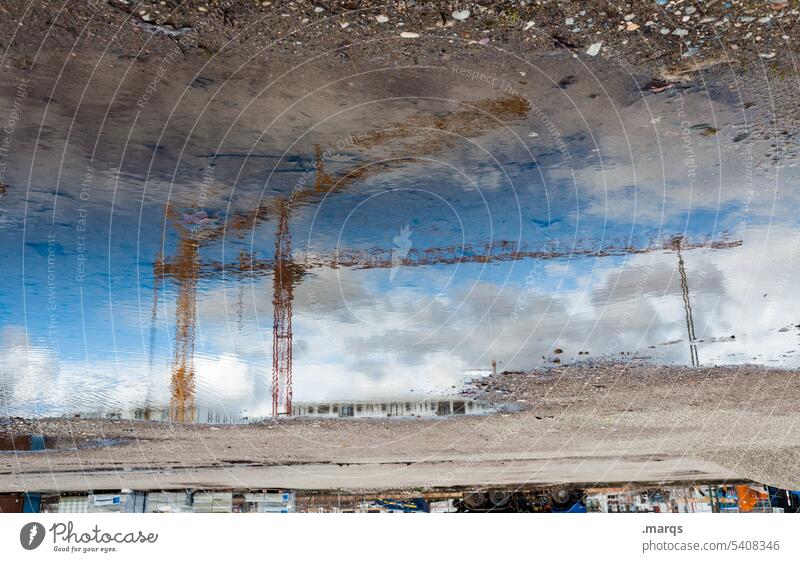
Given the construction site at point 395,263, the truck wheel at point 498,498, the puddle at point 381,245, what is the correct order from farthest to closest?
the truck wheel at point 498,498 → the puddle at point 381,245 → the construction site at point 395,263

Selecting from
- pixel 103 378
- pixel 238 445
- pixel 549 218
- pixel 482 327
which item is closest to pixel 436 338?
pixel 482 327

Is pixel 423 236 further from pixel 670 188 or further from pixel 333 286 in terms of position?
pixel 670 188

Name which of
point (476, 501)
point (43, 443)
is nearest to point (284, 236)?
point (43, 443)

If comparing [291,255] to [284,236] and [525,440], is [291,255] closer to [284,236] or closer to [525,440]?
[284,236]

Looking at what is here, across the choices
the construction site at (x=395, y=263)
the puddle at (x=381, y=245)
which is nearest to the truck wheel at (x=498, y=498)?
the construction site at (x=395, y=263)

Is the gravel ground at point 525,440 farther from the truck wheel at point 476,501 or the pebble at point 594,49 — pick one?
the pebble at point 594,49

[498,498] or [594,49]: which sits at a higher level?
[594,49]
